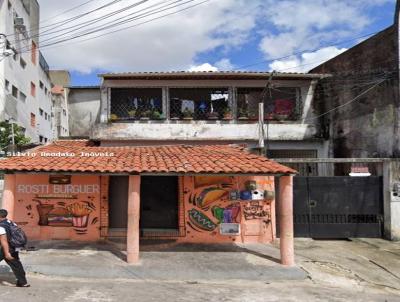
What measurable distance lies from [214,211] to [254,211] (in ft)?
3.96

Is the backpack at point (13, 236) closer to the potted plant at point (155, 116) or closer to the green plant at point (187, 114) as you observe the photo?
the potted plant at point (155, 116)

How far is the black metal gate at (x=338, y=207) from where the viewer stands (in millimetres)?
14094

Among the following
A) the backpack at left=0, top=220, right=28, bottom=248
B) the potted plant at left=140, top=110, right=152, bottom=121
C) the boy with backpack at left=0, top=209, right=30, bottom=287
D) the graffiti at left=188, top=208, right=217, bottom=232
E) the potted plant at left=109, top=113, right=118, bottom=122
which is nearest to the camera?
the boy with backpack at left=0, top=209, right=30, bottom=287

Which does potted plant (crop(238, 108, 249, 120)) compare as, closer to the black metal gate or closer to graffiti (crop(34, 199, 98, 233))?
the black metal gate

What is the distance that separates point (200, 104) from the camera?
18.5 m

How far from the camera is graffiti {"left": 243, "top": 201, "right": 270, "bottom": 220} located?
12914mm

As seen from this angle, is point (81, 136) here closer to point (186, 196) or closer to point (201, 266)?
point (186, 196)

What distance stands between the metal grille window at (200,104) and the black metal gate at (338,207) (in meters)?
5.41

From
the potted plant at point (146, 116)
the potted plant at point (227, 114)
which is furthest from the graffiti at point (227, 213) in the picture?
the potted plant at point (146, 116)

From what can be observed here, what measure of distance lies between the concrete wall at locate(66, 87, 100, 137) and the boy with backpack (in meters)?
12.6

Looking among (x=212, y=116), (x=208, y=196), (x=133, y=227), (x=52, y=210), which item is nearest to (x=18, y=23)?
(x=212, y=116)

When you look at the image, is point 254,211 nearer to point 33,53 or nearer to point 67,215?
point 67,215

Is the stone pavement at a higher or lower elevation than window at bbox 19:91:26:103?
lower

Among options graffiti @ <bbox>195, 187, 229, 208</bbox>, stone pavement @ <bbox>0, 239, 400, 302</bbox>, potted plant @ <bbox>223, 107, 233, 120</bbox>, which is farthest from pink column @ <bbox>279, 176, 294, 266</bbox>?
potted plant @ <bbox>223, 107, 233, 120</bbox>
